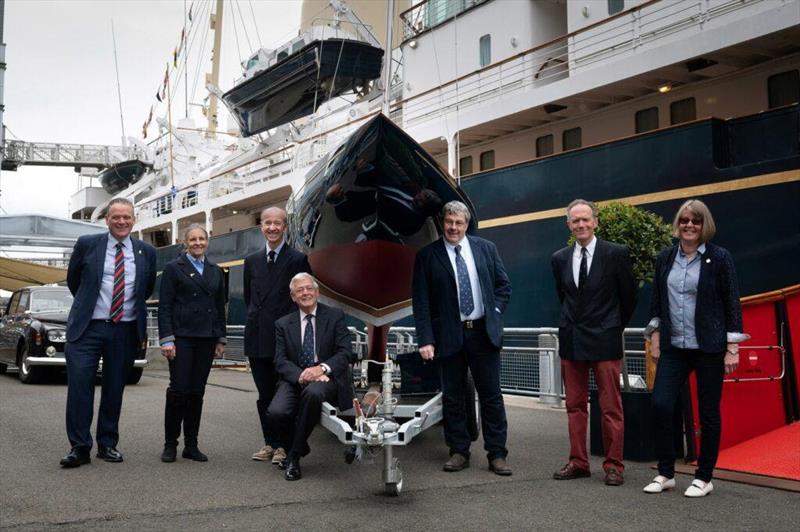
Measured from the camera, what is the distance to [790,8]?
361 inches

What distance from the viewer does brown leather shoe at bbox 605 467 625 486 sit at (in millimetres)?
4488

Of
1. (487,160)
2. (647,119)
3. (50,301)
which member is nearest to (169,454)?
(50,301)

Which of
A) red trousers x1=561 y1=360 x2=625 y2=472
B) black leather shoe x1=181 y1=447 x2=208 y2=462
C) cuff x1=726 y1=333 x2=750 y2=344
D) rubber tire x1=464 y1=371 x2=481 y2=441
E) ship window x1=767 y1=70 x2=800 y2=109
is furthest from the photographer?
ship window x1=767 y1=70 x2=800 y2=109

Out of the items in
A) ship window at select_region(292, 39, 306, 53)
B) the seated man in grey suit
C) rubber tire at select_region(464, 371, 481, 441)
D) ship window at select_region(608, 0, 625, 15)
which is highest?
ship window at select_region(292, 39, 306, 53)

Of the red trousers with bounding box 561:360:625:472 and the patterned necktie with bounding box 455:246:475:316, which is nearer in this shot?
the red trousers with bounding box 561:360:625:472

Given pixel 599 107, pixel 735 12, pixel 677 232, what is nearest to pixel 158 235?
pixel 599 107

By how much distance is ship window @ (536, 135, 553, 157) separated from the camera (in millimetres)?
13172

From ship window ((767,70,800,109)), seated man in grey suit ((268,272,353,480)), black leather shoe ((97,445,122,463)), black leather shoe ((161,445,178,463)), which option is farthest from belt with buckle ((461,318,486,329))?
ship window ((767,70,800,109))

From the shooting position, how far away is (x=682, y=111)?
11.2 m

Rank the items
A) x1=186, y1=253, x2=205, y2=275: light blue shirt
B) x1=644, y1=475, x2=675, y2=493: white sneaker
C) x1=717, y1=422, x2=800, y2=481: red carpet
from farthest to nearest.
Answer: x1=186, y1=253, x2=205, y2=275: light blue shirt
x1=717, y1=422, x2=800, y2=481: red carpet
x1=644, y1=475, x2=675, y2=493: white sneaker

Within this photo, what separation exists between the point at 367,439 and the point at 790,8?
8.24m

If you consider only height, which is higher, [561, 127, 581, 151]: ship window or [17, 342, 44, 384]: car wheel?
[561, 127, 581, 151]: ship window

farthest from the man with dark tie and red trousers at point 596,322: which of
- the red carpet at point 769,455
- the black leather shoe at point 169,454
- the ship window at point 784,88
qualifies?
the ship window at point 784,88

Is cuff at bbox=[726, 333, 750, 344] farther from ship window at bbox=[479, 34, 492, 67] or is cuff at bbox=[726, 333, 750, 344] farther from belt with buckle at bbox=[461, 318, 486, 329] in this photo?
ship window at bbox=[479, 34, 492, 67]
